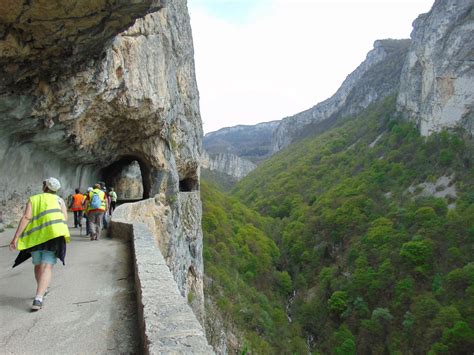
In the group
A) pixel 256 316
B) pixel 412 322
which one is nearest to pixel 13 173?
pixel 256 316

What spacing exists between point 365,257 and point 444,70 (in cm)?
3417

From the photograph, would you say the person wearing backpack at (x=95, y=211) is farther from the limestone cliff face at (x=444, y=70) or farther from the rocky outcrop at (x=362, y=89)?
the rocky outcrop at (x=362, y=89)

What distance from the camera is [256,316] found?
37.3 meters

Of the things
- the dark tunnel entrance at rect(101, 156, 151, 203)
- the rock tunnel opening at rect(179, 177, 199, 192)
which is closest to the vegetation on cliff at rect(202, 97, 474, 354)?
the dark tunnel entrance at rect(101, 156, 151, 203)

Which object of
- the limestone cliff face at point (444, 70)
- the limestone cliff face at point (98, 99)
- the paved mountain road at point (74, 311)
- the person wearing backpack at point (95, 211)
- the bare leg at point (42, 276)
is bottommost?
the paved mountain road at point (74, 311)

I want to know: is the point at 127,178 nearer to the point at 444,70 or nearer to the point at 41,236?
the point at 41,236

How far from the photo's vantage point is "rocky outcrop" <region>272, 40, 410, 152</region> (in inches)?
4427

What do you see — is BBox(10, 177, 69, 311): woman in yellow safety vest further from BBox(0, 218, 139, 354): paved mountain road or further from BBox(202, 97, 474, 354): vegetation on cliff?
BBox(202, 97, 474, 354): vegetation on cliff

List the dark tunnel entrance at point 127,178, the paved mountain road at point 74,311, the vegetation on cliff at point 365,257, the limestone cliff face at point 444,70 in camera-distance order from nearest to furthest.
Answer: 1. the paved mountain road at point 74,311
2. the dark tunnel entrance at point 127,178
3. the vegetation on cliff at point 365,257
4. the limestone cliff face at point 444,70

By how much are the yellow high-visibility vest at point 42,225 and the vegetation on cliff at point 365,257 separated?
98.6ft

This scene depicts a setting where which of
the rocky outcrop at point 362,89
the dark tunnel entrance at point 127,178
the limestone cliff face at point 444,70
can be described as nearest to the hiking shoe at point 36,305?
the dark tunnel entrance at point 127,178

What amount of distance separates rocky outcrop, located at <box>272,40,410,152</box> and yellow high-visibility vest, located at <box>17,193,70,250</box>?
110 metres

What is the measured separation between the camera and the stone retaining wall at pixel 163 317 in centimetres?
294

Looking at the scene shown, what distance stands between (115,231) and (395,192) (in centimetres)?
5792
